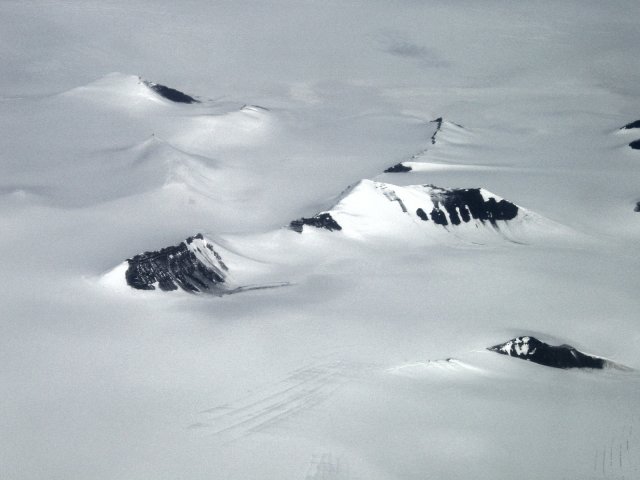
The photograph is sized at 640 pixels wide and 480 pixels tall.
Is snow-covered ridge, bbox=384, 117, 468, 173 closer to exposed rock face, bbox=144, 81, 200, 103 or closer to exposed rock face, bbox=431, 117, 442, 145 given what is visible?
exposed rock face, bbox=431, 117, 442, 145

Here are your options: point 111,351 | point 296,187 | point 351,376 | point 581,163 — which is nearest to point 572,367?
point 351,376

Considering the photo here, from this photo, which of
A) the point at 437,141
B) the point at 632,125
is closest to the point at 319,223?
the point at 437,141

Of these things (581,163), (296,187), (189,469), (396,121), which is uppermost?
(396,121)

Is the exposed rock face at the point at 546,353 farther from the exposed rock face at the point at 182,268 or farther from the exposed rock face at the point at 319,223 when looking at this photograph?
the exposed rock face at the point at 319,223

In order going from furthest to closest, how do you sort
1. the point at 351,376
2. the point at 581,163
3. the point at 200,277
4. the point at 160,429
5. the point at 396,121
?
the point at 396,121 < the point at 581,163 < the point at 200,277 < the point at 351,376 < the point at 160,429

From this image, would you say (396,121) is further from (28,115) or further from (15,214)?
(15,214)
